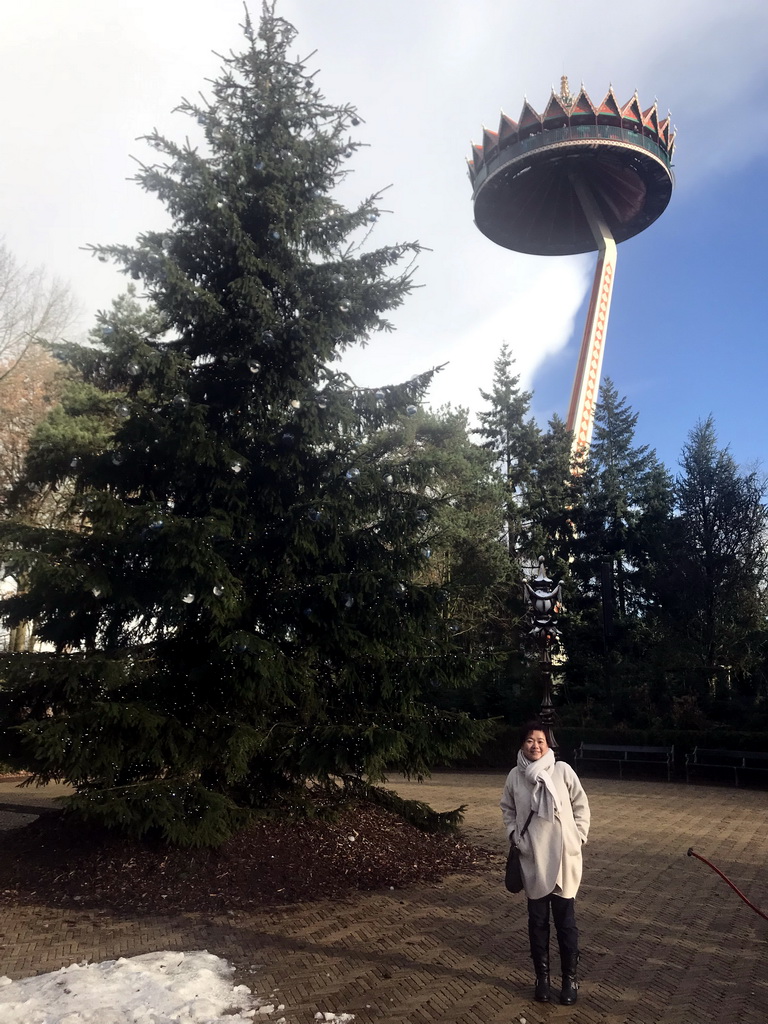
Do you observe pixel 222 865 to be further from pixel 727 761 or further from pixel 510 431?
pixel 510 431

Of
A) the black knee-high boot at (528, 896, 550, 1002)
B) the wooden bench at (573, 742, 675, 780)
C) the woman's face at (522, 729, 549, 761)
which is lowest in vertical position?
the black knee-high boot at (528, 896, 550, 1002)

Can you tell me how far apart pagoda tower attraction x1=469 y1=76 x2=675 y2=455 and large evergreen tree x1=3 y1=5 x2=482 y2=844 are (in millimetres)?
26085

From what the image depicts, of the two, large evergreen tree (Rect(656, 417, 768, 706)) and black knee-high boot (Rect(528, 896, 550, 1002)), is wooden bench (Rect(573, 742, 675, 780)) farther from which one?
black knee-high boot (Rect(528, 896, 550, 1002))

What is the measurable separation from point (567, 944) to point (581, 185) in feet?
146

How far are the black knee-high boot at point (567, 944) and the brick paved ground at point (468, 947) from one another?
0.09 m

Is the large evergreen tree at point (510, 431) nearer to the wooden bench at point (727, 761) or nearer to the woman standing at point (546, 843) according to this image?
the wooden bench at point (727, 761)

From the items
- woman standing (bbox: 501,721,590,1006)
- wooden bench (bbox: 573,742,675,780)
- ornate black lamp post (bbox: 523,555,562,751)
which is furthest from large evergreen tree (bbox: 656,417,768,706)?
woman standing (bbox: 501,721,590,1006)

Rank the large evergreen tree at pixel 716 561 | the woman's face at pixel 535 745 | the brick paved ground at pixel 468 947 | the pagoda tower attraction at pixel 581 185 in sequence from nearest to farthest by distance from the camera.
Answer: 1. the brick paved ground at pixel 468 947
2. the woman's face at pixel 535 745
3. the large evergreen tree at pixel 716 561
4. the pagoda tower attraction at pixel 581 185

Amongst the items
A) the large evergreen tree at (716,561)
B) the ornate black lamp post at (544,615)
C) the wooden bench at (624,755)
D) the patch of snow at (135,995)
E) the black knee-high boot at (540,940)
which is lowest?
the patch of snow at (135,995)

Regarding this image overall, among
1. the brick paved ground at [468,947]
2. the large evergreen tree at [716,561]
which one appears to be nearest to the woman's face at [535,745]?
the brick paved ground at [468,947]

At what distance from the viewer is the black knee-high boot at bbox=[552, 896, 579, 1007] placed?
4.46m

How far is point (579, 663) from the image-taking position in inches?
1035

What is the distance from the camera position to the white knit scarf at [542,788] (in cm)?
464

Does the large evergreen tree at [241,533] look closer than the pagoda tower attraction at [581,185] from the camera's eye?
Yes
